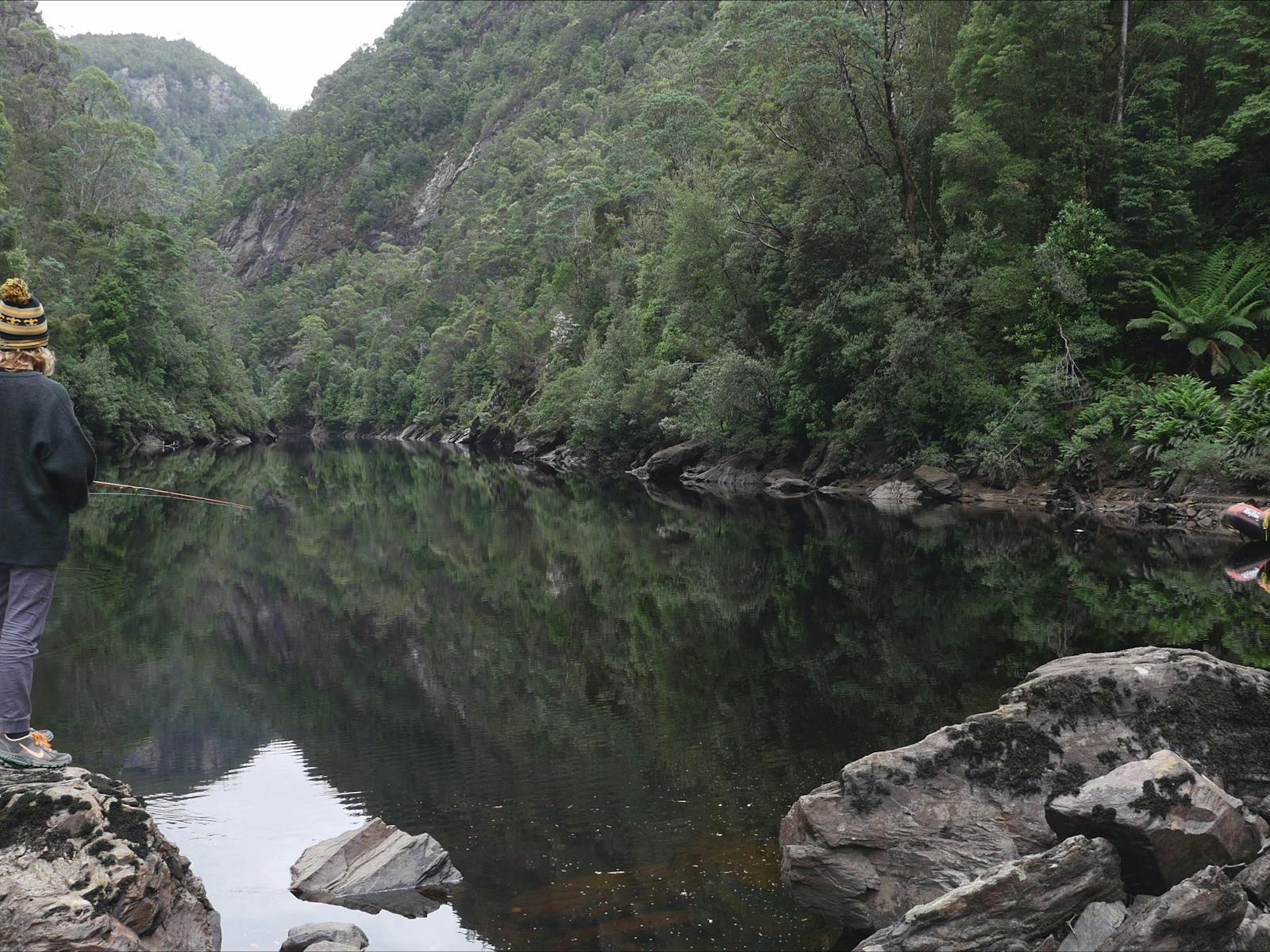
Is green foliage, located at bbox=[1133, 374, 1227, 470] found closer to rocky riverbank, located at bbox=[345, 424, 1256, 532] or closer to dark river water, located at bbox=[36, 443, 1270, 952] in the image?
rocky riverbank, located at bbox=[345, 424, 1256, 532]

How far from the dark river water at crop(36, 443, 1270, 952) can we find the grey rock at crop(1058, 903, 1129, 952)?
56.1 inches

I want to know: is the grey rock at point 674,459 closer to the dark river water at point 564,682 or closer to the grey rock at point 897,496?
the grey rock at point 897,496

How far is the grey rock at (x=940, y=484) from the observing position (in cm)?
2961

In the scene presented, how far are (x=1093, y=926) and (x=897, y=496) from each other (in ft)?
86.9

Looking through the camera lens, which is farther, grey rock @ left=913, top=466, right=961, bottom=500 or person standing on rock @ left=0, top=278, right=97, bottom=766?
grey rock @ left=913, top=466, right=961, bottom=500

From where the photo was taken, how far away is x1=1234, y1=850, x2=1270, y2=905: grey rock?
14.8 feet

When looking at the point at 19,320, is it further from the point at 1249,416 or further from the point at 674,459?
the point at 674,459

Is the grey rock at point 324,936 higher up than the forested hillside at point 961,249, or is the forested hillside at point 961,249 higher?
the forested hillside at point 961,249

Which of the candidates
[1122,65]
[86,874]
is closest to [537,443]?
[1122,65]

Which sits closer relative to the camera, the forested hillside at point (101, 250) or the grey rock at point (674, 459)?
the grey rock at point (674, 459)

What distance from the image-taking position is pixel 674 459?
139 feet

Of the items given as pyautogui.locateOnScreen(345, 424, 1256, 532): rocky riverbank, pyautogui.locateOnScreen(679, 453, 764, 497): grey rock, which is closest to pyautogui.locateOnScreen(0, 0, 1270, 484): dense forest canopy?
pyautogui.locateOnScreen(345, 424, 1256, 532): rocky riverbank

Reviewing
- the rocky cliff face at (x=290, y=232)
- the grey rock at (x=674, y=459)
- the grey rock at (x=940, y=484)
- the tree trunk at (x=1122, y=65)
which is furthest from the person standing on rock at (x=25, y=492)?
the rocky cliff face at (x=290, y=232)

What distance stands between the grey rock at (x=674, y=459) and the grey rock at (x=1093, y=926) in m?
37.3
